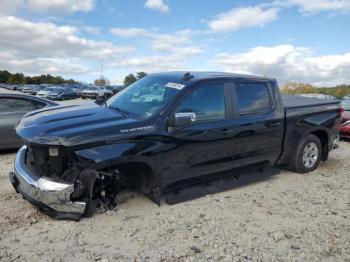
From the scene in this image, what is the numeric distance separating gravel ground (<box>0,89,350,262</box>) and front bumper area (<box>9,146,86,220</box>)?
163 millimetres

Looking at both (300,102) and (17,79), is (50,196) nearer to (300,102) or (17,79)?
(300,102)

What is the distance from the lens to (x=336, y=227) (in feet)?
16.1

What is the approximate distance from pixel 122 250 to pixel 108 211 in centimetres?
97

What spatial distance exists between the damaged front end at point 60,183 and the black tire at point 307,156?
3667 millimetres

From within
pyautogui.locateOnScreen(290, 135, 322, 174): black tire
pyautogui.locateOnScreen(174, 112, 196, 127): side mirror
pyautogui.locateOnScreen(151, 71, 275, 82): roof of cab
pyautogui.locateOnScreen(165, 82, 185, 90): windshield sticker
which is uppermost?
pyautogui.locateOnScreen(151, 71, 275, 82): roof of cab

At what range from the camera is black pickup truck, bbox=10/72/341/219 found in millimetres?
4465

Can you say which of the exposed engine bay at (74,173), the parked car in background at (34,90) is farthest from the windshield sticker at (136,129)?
the parked car in background at (34,90)

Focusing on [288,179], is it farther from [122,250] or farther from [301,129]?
[122,250]

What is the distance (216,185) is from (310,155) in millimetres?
2211

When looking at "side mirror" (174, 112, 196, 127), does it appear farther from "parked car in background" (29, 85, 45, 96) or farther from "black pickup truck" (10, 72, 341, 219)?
"parked car in background" (29, 85, 45, 96)

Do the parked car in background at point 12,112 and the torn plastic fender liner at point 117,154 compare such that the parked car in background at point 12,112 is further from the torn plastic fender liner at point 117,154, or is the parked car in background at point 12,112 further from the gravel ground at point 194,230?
the torn plastic fender liner at point 117,154

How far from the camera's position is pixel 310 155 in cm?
735

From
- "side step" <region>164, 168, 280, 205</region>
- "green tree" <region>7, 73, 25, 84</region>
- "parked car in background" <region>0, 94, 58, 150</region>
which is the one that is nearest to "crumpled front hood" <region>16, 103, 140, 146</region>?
"side step" <region>164, 168, 280, 205</region>

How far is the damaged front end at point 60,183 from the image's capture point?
4.39 metres
